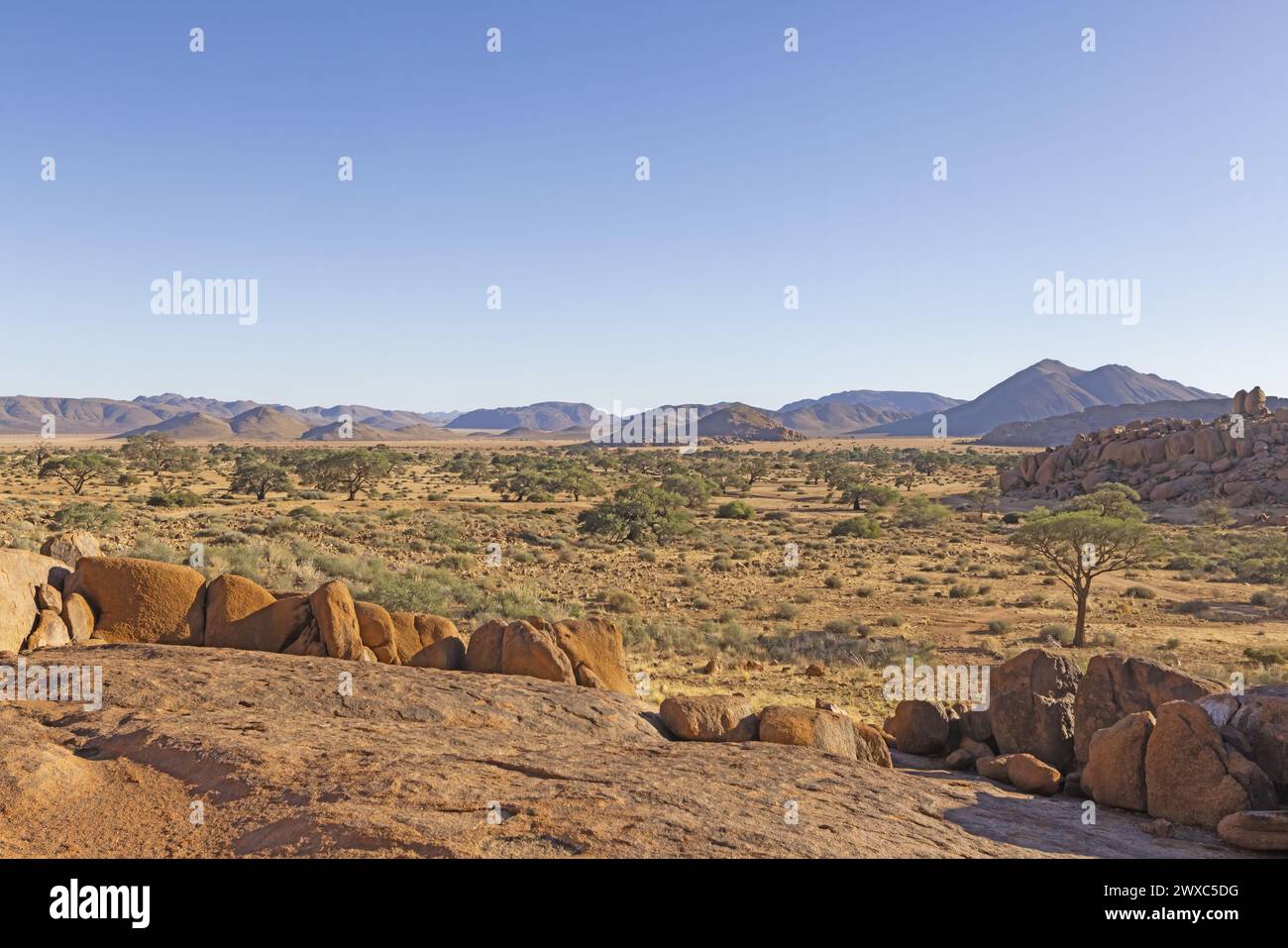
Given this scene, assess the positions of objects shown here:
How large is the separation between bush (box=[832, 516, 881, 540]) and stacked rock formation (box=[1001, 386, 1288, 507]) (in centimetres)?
2311

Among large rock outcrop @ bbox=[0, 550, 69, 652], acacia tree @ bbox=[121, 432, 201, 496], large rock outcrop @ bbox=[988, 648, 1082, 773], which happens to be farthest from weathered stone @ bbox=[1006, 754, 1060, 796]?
acacia tree @ bbox=[121, 432, 201, 496]

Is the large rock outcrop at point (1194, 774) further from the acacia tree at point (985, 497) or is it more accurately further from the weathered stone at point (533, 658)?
the acacia tree at point (985, 497)

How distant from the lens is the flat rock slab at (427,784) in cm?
539

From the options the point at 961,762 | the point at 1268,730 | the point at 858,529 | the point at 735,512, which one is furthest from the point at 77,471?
the point at 1268,730

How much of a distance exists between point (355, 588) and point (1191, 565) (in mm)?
30219

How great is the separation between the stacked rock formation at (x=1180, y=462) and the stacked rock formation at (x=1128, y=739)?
46.6 meters

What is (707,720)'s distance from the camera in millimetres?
9594

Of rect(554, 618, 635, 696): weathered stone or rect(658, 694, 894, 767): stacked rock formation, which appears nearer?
rect(658, 694, 894, 767): stacked rock formation

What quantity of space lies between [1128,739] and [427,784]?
729 centimetres

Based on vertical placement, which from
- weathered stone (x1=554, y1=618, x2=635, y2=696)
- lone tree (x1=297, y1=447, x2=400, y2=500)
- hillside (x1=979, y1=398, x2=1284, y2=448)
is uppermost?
hillside (x1=979, y1=398, x2=1284, y2=448)

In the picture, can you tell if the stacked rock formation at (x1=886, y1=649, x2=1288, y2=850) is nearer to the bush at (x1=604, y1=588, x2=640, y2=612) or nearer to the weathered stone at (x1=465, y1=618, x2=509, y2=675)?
the weathered stone at (x1=465, y1=618, x2=509, y2=675)

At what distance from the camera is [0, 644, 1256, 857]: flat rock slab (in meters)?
5.39

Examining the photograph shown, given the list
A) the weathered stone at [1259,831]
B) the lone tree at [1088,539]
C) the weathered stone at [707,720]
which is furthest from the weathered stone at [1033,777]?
the lone tree at [1088,539]
